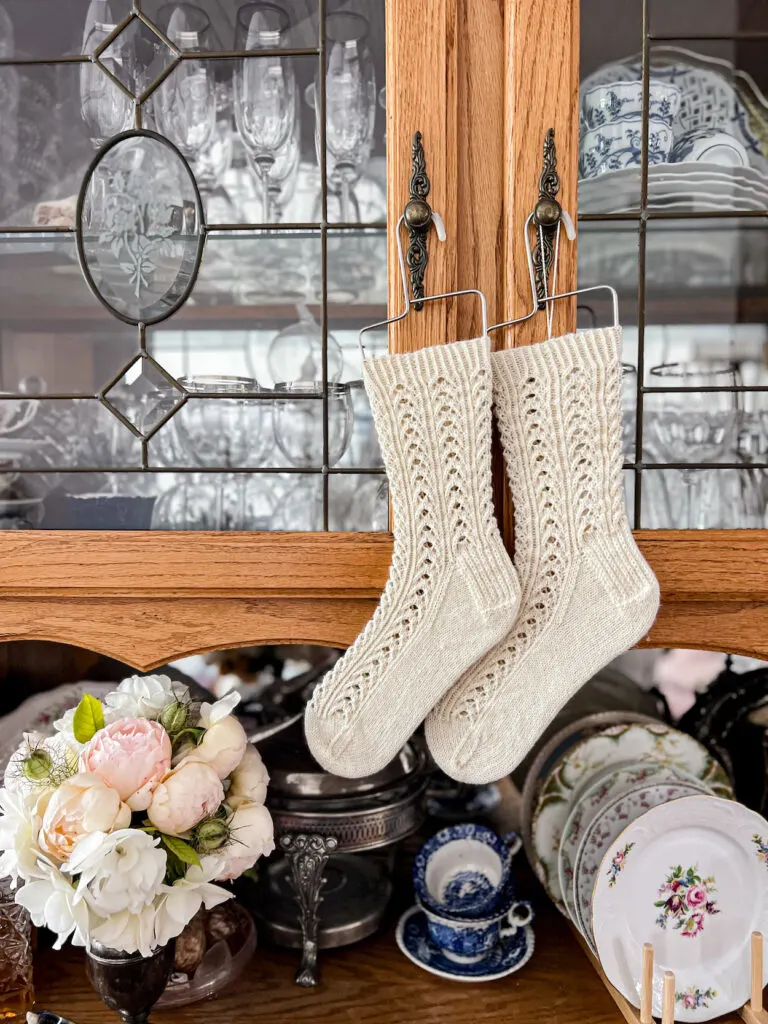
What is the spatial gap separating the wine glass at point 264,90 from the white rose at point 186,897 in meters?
0.70

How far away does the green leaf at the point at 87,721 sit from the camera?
34.7 inches

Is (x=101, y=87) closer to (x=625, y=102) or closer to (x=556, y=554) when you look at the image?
(x=625, y=102)

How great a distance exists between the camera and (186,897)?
2.75ft

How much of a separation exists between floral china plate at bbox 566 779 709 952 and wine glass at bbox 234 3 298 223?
0.83m

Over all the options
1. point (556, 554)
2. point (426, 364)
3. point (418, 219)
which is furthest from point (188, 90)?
point (556, 554)

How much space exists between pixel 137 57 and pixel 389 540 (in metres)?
0.60

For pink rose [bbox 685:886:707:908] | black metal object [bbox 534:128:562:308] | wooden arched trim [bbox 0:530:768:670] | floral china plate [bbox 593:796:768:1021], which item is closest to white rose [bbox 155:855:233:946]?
wooden arched trim [bbox 0:530:768:670]

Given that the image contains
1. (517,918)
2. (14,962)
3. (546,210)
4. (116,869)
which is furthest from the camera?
(517,918)

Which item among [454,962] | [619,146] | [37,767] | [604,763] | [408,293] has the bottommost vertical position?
[454,962]

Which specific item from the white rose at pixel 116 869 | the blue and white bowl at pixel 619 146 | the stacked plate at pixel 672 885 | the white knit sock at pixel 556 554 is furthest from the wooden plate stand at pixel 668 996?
the blue and white bowl at pixel 619 146

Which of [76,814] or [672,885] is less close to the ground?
[76,814]

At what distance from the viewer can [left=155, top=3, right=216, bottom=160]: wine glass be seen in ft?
3.07

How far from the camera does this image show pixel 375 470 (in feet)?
3.13

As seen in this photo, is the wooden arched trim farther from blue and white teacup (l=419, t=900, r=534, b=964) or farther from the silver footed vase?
blue and white teacup (l=419, t=900, r=534, b=964)
